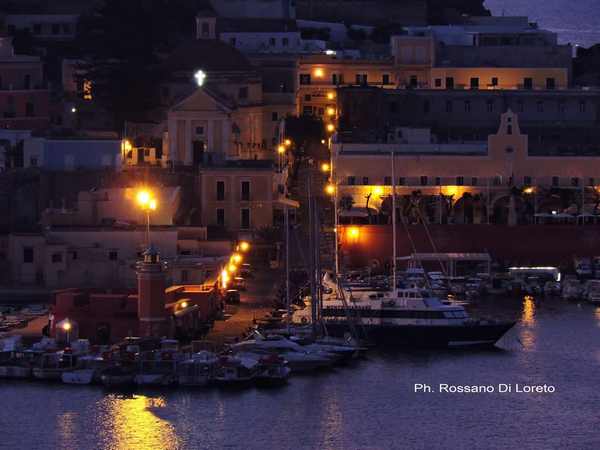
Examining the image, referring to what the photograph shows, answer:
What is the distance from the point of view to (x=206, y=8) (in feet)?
308

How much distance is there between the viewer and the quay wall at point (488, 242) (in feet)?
242

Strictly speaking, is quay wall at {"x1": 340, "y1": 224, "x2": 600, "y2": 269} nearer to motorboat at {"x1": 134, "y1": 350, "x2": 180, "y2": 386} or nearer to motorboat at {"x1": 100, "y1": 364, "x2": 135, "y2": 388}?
motorboat at {"x1": 134, "y1": 350, "x2": 180, "y2": 386}

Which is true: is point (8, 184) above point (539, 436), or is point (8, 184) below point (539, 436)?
above

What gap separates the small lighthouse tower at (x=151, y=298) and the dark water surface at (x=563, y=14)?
77732mm

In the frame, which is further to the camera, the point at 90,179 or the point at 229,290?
the point at 90,179

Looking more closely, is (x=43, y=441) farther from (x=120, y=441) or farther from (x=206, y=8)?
(x=206, y=8)

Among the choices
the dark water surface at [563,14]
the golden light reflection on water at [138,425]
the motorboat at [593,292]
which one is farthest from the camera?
the dark water surface at [563,14]

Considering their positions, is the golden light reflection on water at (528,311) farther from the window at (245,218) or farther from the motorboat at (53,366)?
the motorboat at (53,366)

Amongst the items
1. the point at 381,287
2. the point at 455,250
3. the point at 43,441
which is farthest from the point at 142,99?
the point at 43,441

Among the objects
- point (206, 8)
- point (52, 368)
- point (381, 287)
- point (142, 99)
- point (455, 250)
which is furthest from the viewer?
point (206, 8)

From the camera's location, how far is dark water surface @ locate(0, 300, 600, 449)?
2078 inches

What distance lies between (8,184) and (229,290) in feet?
37.5

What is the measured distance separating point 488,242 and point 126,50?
14.6 m

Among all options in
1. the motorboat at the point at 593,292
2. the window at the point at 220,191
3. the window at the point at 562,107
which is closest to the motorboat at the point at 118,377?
the motorboat at the point at 593,292
